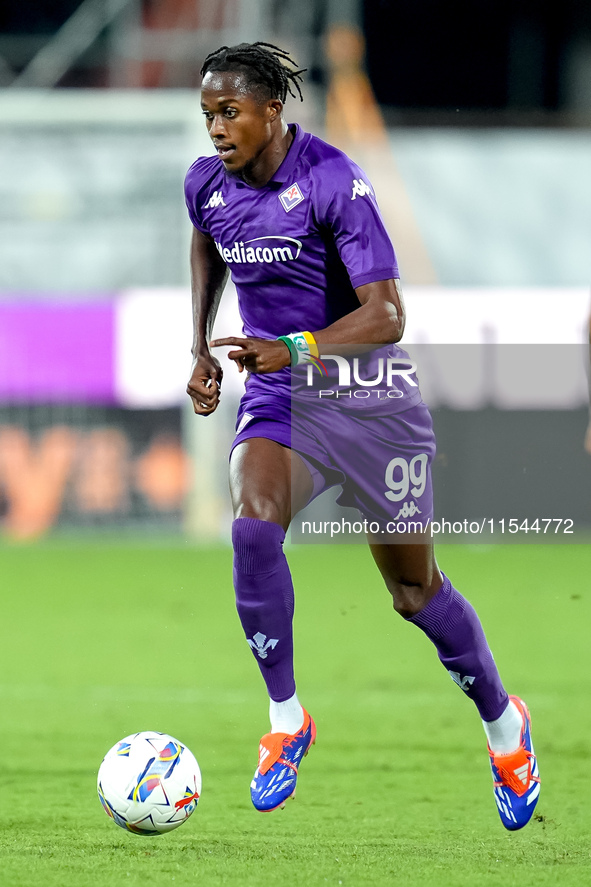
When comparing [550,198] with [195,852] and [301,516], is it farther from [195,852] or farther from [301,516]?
[195,852]

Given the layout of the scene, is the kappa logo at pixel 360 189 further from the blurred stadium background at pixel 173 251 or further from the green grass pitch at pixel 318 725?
the blurred stadium background at pixel 173 251

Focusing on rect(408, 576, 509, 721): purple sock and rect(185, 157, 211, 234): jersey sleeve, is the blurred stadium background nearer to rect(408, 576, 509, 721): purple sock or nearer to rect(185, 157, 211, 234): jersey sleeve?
rect(408, 576, 509, 721): purple sock

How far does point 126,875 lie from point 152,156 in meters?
12.3

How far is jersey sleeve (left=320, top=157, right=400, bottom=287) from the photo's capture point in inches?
142

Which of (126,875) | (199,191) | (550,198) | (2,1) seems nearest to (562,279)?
(550,198)

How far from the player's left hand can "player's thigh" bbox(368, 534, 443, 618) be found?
25.5 inches

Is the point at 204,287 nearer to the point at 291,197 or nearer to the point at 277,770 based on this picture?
the point at 291,197

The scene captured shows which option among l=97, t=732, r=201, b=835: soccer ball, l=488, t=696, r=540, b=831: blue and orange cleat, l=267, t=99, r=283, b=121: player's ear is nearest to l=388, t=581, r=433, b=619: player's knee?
l=488, t=696, r=540, b=831: blue and orange cleat

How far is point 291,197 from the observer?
12.3 feet

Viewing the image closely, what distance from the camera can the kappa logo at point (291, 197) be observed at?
3.73 m

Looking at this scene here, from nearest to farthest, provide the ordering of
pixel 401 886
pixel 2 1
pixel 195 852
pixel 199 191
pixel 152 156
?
1. pixel 401 886
2. pixel 195 852
3. pixel 199 191
4. pixel 152 156
5. pixel 2 1

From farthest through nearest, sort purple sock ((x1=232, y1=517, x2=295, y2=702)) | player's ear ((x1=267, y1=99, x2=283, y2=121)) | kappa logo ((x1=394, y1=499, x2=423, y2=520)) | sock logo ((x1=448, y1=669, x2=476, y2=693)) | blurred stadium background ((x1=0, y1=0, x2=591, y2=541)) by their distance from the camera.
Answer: blurred stadium background ((x1=0, y1=0, x2=591, y2=541)) → sock logo ((x1=448, y1=669, x2=476, y2=693)) → kappa logo ((x1=394, y1=499, x2=423, y2=520)) → player's ear ((x1=267, y1=99, x2=283, y2=121)) → purple sock ((x1=232, y1=517, x2=295, y2=702))

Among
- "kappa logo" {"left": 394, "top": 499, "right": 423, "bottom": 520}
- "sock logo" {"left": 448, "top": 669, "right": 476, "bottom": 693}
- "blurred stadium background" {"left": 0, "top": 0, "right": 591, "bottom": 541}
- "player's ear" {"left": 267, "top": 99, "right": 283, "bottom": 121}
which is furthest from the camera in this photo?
"blurred stadium background" {"left": 0, "top": 0, "right": 591, "bottom": 541}

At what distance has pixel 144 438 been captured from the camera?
543 inches
